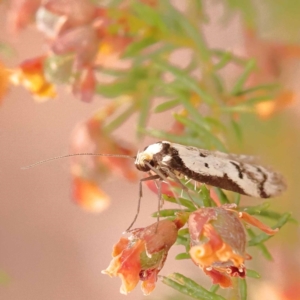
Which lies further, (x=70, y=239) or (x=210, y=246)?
(x=70, y=239)

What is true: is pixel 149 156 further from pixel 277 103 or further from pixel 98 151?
pixel 277 103

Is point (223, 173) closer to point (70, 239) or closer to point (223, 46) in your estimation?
point (223, 46)

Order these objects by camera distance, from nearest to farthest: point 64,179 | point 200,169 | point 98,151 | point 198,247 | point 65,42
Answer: point 198,247
point 200,169
point 65,42
point 98,151
point 64,179

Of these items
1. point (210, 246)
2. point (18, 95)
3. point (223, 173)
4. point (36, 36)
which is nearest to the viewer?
point (210, 246)

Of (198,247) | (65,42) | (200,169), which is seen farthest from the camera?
(65,42)

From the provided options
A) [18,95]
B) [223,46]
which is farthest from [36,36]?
[223,46]

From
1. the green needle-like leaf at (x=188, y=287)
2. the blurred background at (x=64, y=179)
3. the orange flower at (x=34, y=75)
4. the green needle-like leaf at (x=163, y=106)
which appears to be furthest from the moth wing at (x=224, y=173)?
the blurred background at (x=64, y=179)

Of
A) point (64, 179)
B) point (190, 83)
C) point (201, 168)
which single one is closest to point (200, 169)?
point (201, 168)
